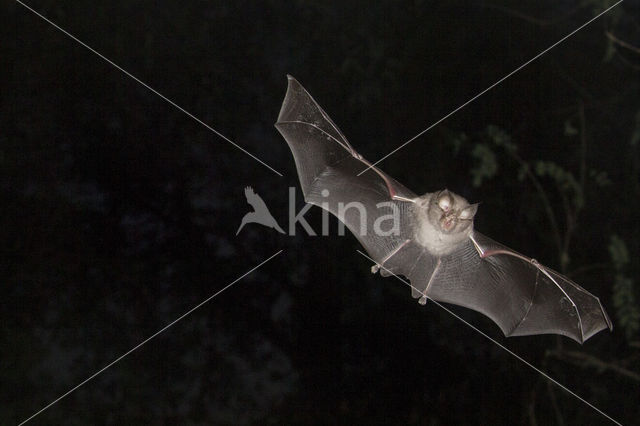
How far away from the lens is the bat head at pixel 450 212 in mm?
2469

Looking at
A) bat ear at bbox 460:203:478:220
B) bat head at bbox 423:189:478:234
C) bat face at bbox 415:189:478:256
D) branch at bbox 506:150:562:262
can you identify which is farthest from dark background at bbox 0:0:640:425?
bat ear at bbox 460:203:478:220

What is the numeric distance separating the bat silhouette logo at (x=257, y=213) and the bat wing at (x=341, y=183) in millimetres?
421

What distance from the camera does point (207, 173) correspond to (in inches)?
124

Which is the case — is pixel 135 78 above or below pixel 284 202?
above

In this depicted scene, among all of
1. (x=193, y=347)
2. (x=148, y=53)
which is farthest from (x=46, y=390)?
(x=148, y=53)

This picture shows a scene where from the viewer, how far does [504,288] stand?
9.46 feet

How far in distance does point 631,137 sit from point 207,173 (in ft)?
11.0

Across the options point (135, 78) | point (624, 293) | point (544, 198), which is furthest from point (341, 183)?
point (624, 293)

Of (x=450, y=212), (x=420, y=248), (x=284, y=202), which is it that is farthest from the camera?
(x=284, y=202)

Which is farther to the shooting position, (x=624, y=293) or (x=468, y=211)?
(x=624, y=293)

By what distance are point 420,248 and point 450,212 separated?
1.35 feet

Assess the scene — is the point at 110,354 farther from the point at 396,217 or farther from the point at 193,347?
the point at 396,217

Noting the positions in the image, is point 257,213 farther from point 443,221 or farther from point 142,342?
point 443,221

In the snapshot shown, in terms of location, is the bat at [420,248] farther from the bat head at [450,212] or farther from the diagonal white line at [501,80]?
the diagonal white line at [501,80]
